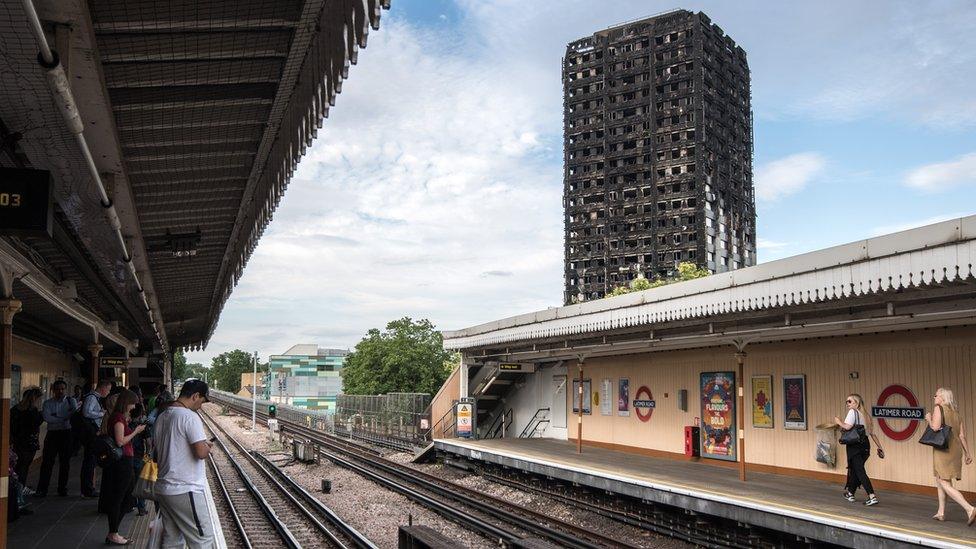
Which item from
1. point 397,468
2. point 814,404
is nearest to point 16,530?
Answer: point 814,404

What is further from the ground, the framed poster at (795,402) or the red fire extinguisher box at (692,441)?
the framed poster at (795,402)

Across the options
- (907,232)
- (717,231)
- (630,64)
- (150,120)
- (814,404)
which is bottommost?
(814,404)

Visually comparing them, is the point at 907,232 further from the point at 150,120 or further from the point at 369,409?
the point at 369,409

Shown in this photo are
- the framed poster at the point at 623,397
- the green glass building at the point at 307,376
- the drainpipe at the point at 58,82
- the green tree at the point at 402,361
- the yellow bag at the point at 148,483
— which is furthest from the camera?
the green glass building at the point at 307,376

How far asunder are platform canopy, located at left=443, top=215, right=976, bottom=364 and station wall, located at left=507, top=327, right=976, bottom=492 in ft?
0.89

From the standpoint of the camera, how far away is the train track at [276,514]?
12219 mm

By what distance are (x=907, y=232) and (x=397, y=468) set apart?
1571cm

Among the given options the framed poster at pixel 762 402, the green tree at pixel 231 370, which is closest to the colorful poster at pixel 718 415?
the framed poster at pixel 762 402

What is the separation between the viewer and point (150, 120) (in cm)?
671

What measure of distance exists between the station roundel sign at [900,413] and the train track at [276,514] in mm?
7772

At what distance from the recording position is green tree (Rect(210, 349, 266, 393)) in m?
131

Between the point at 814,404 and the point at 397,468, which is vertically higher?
the point at 814,404

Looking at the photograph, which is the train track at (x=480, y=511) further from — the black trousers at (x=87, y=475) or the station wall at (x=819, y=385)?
the black trousers at (x=87, y=475)

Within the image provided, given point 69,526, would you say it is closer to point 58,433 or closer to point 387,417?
point 58,433
